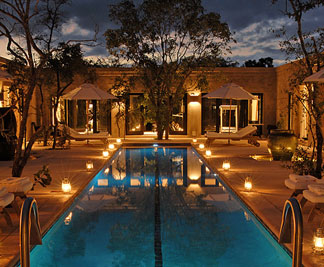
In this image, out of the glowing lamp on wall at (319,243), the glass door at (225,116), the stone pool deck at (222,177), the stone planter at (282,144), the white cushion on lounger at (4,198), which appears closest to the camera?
the glowing lamp on wall at (319,243)

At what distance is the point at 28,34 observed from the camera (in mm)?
6629

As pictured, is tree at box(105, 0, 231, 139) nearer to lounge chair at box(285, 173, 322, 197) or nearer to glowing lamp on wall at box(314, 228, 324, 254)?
lounge chair at box(285, 173, 322, 197)

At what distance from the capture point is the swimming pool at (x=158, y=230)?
450cm

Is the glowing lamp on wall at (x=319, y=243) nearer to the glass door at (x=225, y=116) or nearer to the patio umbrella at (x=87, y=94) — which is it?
the patio umbrella at (x=87, y=94)

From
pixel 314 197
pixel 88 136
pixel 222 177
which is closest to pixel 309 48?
pixel 222 177

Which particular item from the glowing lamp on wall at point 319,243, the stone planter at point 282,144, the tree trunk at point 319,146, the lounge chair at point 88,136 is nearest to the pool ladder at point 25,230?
the glowing lamp on wall at point 319,243

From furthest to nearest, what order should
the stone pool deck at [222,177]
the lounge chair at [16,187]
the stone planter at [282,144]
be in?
the stone planter at [282,144]
the lounge chair at [16,187]
the stone pool deck at [222,177]

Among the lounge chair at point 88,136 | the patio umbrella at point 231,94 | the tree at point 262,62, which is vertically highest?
→ the tree at point 262,62

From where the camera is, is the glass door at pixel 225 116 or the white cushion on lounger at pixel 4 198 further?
the glass door at pixel 225 116

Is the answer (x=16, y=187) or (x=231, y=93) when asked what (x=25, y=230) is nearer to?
(x=16, y=187)

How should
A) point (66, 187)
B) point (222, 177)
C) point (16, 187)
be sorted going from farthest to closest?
point (222, 177)
point (66, 187)
point (16, 187)

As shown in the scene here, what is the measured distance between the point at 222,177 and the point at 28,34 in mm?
4694

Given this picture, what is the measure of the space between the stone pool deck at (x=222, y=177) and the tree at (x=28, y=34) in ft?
2.60

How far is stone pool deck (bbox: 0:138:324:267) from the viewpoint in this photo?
435 centimetres
